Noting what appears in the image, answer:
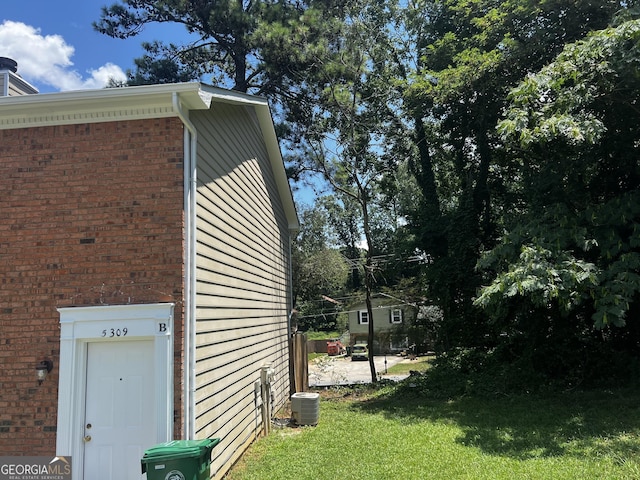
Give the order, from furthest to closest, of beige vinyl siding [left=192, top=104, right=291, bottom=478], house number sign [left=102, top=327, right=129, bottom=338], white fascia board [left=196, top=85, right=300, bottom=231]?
white fascia board [left=196, top=85, right=300, bottom=231], beige vinyl siding [left=192, top=104, right=291, bottom=478], house number sign [left=102, top=327, right=129, bottom=338]

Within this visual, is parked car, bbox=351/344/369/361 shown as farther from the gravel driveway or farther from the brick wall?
the brick wall

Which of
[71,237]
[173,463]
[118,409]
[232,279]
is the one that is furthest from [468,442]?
[71,237]

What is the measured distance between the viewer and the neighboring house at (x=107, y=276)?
5.04 m

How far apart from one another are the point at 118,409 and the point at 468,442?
17.6ft

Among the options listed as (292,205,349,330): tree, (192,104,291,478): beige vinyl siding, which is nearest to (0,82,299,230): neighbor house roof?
(192,104,291,478): beige vinyl siding

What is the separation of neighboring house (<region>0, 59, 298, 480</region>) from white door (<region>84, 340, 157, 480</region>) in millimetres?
12

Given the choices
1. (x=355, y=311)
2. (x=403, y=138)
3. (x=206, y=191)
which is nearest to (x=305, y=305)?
(x=355, y=311)

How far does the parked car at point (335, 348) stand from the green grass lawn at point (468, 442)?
27418 millimetres

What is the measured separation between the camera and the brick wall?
16.8ft

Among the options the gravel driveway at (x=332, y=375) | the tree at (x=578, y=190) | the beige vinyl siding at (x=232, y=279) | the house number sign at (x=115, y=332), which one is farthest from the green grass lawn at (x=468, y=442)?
the gravel driveway at (x=332, y=375)

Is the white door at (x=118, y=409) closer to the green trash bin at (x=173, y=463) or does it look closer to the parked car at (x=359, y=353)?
the green trash bin at (x=173, y=463)

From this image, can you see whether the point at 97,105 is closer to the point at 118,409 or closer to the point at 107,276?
the point at 107,276

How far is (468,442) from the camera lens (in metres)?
7.31

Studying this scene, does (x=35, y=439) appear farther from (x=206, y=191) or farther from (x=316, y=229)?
(x=316, y=229)
